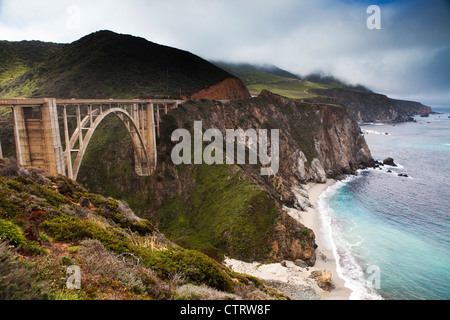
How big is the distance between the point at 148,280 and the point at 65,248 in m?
2.90

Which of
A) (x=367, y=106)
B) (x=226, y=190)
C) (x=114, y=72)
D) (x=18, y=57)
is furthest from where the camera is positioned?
(x=367, y=106)

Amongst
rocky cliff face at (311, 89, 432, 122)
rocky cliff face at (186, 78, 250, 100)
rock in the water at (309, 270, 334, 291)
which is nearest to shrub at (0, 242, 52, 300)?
rock in the water at (309, 270, 334, 291)

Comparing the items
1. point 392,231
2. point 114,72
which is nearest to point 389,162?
point 392,231

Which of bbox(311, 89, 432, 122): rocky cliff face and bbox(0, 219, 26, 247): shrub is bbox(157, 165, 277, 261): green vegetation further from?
bbox(311, 89, 432, 122): rocky cliff face

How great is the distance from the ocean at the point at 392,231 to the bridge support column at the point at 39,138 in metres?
26.0

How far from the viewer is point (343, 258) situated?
28.6m

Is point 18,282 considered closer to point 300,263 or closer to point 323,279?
point 323,279

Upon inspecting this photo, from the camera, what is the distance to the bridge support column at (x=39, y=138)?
1511cm

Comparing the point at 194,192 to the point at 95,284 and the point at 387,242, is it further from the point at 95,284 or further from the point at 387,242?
the point at 95,284

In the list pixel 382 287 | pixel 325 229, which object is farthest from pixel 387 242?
pixel 382 287

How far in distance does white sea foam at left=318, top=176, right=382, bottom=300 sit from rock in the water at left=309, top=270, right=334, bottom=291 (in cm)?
188

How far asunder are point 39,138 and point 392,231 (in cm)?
4137

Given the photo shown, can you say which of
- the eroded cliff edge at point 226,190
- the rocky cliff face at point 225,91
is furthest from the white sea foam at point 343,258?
the rocky cliff face at point 225,91

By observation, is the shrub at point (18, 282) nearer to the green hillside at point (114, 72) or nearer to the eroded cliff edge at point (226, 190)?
the eroded cliff edge at point (226, 190)
